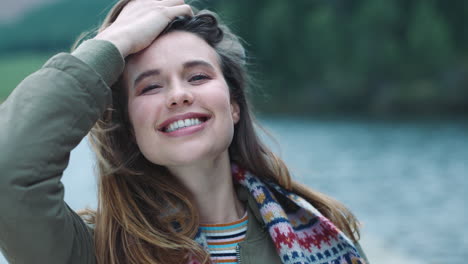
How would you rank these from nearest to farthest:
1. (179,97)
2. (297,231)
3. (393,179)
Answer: (179,97)
(297,231)
(393,179)

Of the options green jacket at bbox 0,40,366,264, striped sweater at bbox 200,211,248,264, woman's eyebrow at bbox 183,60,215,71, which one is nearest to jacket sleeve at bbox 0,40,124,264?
green jacket at bbox 0,40,366,264

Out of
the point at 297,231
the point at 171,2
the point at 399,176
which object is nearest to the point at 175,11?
the point at 171,2

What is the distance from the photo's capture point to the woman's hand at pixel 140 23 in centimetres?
165

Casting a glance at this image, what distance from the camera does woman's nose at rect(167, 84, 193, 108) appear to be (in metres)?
1.74

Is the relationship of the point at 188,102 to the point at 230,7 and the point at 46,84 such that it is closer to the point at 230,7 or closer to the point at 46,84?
the point at 46,84

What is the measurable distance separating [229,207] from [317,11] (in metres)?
30.7

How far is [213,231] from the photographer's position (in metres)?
1.93

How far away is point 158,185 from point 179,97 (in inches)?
14.9

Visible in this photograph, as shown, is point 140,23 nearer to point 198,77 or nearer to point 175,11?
point 175,11

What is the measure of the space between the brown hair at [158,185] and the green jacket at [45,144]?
9.9 inches

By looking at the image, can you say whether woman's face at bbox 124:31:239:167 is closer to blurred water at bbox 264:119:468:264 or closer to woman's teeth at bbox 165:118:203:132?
woman's teeth at bbox 165:118:203:132

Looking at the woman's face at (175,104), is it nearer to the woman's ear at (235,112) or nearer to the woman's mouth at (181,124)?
the woman's mouth at (181,124)

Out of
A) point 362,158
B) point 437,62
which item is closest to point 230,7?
point 437,62

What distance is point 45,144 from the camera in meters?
1.39
